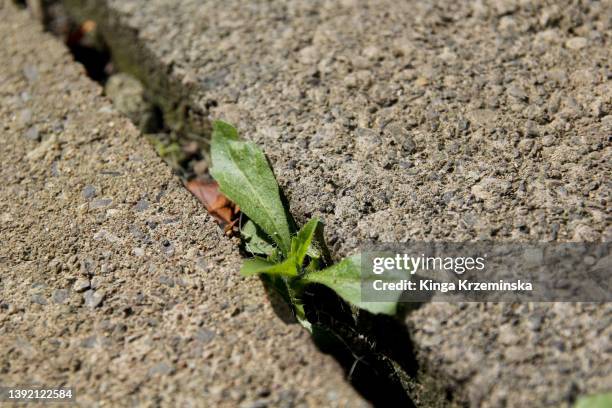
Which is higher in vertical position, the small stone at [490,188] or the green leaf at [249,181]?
the green leaf at [249,181]

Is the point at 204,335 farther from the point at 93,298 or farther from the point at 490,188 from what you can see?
the point at 490,188

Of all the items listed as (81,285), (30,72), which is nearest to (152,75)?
(30,72)

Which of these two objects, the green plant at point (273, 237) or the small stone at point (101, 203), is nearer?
the green plant at point (273, 237)

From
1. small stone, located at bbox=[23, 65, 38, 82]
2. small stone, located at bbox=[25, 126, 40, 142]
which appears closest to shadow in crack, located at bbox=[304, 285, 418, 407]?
small stone, located at bbox=[25, 126, 40, 142]

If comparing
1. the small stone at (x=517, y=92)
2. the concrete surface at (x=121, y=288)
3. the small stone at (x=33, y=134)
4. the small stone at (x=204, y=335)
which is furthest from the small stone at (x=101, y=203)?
the small stone at (x=517, y=92)

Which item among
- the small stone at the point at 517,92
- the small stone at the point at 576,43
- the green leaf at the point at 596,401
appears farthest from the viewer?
the small stone at the point at 576,43

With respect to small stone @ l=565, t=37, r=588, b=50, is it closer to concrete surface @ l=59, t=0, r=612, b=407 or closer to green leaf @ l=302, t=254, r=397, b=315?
concrete surface @ l=59, t=0, r=612, b=407

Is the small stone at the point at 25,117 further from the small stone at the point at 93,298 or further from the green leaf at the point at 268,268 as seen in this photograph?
the green leaf at the point at 268,268
